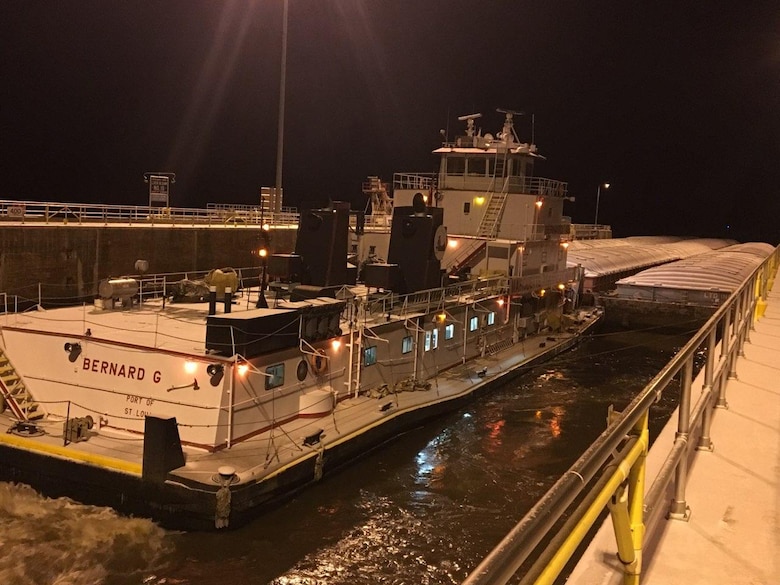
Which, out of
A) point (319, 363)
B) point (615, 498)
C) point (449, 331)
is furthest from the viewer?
point (449, 331)

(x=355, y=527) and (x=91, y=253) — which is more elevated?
(x=91, y=253)

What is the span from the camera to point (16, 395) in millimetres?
15648

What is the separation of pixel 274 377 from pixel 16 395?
20.0 ft

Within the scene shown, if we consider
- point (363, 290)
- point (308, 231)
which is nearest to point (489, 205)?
point (363, 290)

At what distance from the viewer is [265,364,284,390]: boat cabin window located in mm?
15562

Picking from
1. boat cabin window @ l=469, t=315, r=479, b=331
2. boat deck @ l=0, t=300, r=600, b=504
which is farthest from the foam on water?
boat cabin window @ l=469, t=315, r=479, b=331

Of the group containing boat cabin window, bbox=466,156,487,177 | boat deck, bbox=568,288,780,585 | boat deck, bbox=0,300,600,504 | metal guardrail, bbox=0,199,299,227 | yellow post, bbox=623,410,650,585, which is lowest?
boat deck, bbox=0,300,600,504

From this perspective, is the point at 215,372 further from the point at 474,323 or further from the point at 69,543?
the point at 474,323

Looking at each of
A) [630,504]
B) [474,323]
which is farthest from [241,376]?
[474,323]

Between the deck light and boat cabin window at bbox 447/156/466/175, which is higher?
boat cabin window at bbox 447/156/466/175

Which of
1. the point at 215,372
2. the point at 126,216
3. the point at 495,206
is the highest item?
the point at 495,206

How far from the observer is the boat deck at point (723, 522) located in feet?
11.1

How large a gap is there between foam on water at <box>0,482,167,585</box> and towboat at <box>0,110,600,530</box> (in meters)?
0.32

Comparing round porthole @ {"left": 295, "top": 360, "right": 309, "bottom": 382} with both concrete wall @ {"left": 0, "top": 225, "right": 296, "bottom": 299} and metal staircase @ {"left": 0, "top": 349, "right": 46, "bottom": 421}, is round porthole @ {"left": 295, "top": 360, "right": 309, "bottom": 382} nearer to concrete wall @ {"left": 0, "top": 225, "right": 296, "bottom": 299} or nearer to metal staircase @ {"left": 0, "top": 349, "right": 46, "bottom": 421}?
metal staircase @ {"left": 0, "top": 349, "right": 46, "bottom": 421}
